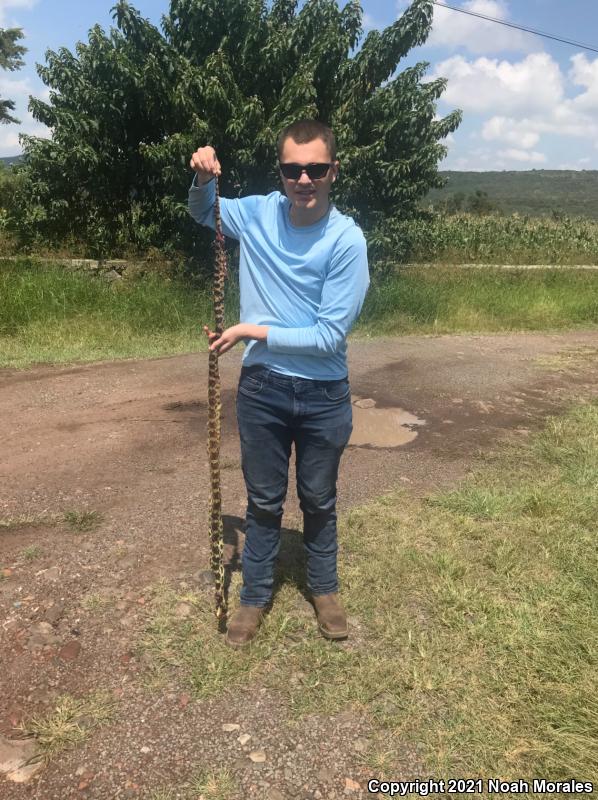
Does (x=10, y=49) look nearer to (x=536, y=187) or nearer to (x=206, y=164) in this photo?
(x=206, y=164)

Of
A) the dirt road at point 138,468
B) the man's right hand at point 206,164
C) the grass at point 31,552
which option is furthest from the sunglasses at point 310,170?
the grass at point 31,552

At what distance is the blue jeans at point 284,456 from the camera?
230 centimetres

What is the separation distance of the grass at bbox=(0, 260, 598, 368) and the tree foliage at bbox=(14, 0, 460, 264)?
130cm

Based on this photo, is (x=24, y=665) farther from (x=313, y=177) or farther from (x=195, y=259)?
(x=195, y=259)

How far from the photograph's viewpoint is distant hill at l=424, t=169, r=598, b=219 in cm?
9861

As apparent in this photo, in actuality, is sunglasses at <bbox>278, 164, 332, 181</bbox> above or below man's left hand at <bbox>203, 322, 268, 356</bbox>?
above

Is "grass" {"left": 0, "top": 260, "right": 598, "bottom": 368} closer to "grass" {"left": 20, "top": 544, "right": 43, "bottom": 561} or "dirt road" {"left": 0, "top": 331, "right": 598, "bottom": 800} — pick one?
"dirt road" {"left": 0, "top": 331, "right": 598, "bottom": 800}

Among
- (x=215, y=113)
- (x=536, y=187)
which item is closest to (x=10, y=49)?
(x=215, y=113)

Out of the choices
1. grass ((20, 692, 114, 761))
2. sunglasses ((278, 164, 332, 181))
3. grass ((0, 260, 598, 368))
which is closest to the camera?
grass ((20, 692, 114, 761))

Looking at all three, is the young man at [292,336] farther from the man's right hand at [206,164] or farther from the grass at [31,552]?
the grass at [31,552]

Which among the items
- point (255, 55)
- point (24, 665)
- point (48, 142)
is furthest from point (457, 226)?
point (24, 665)

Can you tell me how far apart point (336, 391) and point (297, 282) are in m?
0.44

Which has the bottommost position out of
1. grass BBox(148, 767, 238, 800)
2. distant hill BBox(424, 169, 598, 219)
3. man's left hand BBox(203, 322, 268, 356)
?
grass BBox(148, 767, 238, 800)

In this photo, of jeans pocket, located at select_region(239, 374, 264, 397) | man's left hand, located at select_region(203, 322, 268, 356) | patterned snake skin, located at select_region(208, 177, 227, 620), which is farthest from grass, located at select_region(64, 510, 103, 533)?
man's left hand, located at select_region(203, 322, 268, 356)
